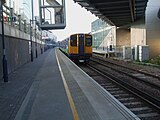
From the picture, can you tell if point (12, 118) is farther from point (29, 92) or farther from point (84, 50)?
point (84, 50)

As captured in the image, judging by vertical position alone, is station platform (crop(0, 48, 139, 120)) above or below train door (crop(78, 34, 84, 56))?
below

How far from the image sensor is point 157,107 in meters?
9.66

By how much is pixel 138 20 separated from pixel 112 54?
795cm

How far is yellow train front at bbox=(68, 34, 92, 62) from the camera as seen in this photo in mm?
31438

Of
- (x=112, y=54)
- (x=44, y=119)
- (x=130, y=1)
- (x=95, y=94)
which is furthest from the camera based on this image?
(x=112, y=54)

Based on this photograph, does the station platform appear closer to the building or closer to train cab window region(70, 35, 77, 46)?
the building

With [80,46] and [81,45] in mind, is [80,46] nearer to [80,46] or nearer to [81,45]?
[80,46]

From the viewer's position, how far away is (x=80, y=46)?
31.4 metres

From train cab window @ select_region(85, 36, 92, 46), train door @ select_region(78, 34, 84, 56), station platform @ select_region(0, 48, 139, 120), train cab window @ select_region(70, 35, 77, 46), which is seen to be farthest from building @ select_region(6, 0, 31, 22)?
station platform @ select_region(0, 48, 139, 120)

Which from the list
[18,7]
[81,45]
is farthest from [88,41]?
[18,7]

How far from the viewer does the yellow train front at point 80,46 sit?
31.4 meters

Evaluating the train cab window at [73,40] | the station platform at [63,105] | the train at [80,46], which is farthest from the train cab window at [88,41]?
the station platform at [63,105]

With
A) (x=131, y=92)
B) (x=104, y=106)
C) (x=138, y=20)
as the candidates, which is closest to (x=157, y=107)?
(x=104, y=106)

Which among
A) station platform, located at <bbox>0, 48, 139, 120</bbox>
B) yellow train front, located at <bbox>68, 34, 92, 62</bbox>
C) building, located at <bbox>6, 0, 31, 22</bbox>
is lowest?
station platform, located at <bbox>0, 48, 139, 120</bbox>
